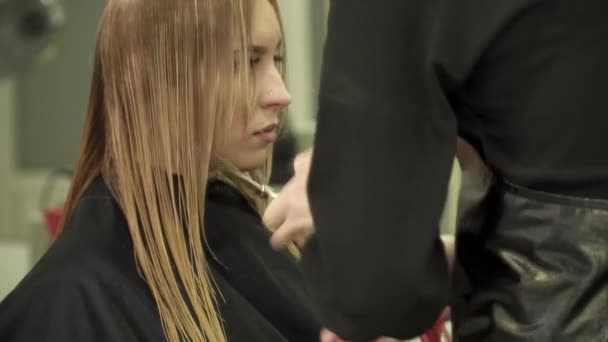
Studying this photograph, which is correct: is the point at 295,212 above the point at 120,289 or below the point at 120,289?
above

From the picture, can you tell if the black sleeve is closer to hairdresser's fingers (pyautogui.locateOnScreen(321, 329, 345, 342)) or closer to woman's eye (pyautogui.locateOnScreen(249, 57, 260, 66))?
hairdresser's fingers (pyautogui.locateOnScreen(321, 329, 345, 342))

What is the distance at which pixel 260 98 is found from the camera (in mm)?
1115

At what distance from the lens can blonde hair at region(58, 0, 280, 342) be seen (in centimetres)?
105

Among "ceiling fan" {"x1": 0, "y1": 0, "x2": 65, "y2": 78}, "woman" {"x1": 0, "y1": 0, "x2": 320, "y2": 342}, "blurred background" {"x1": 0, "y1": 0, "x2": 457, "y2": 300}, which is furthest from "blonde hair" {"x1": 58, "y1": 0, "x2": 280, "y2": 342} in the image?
"ceiling fan" {"x1": 0, "y1": 0, "x2": 65, "y2": 78}

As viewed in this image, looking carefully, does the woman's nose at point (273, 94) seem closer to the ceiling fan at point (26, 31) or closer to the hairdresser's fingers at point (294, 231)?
the hairdresser's fingers at point (294, 231)

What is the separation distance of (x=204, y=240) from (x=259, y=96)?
0.20 metres

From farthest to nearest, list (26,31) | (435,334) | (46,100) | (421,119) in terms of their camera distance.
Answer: (46,100), (26,31), (435,334), (421,119)

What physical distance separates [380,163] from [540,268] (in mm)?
A: 138

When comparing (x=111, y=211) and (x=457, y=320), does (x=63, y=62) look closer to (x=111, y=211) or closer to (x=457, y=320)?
(x=111, y=211)

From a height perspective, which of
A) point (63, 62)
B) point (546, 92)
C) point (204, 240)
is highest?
point (546, 92)

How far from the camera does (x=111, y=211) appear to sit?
1080 mm

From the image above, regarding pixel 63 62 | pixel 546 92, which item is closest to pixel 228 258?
pixel 546 92

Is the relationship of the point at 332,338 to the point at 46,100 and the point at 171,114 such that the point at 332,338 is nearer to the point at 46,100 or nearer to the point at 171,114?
the point at 171,114

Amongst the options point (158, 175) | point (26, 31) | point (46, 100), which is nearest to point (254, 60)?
point (158, 175)
